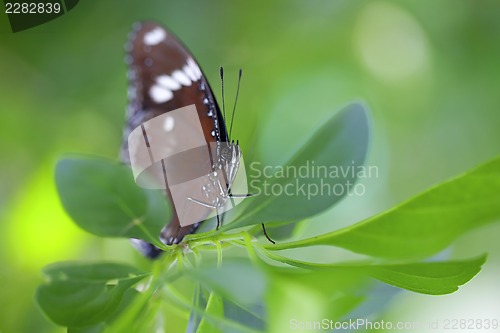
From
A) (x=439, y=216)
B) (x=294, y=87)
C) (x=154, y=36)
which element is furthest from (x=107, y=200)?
(x=294, y=87)

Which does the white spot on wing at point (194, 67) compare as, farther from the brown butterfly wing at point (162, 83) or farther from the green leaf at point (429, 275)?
the green leaf at point (429, 275)

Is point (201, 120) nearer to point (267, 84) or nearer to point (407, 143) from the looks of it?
point (267, 84)

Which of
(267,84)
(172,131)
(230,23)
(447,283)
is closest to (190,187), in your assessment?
(172,131)

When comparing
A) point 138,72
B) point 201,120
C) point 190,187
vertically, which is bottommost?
point 190,187

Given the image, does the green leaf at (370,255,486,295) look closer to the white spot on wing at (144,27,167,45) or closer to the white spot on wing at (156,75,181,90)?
the white spot on wing at (156,75,181,90)

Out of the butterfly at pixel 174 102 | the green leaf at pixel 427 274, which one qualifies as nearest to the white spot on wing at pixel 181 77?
the butterfly at pixel 174 102

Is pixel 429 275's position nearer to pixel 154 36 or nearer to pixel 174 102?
pixel 174 102
